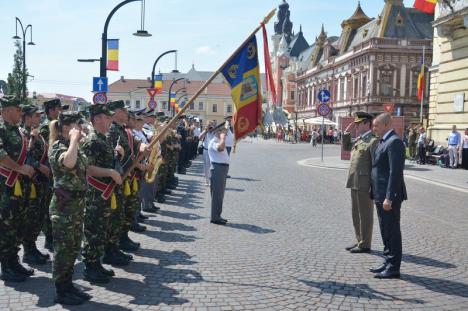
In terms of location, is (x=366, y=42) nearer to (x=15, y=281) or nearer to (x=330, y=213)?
(x=330, y=213)

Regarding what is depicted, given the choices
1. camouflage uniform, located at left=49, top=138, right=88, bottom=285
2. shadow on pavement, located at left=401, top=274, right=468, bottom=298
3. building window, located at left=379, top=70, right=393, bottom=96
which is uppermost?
building window, located at left=379, top=70, right=393, bottom=96

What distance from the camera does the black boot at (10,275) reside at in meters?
5.60

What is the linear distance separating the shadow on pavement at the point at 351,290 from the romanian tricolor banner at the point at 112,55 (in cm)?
1393

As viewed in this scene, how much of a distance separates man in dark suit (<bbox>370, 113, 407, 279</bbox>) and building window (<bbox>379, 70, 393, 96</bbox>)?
173ft

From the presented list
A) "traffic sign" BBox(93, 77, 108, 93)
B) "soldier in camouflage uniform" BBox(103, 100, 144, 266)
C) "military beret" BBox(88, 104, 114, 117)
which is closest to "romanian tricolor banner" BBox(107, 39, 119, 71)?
"traffic sign" BBox(93, 77, 108, 93)

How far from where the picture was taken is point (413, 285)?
5793 mm

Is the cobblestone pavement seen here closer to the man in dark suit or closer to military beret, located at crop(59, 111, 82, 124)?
the man in dark suit

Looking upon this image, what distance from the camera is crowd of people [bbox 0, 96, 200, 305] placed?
4922mm

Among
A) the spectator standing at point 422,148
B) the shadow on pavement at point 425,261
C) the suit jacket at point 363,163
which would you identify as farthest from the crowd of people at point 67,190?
the spectator standing at point 422,148

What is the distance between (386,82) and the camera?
185 ft

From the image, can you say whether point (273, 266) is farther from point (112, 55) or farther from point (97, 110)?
point (112, 55)

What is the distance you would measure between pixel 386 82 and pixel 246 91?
53.1 m

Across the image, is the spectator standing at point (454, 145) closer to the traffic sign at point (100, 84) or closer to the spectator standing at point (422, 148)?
the spectator standing at point (422, 148)

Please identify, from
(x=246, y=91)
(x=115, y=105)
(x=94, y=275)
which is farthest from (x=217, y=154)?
(x=94, y=275)
